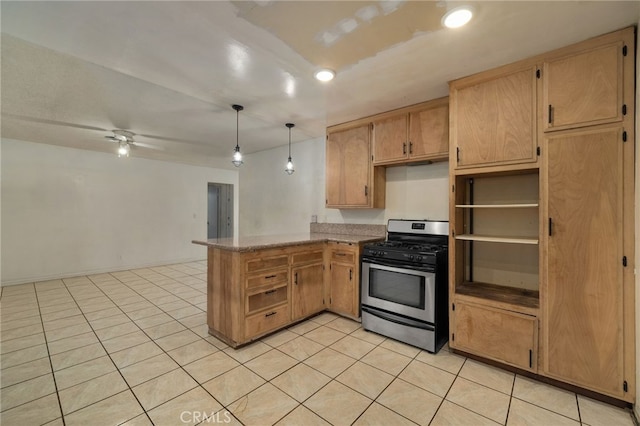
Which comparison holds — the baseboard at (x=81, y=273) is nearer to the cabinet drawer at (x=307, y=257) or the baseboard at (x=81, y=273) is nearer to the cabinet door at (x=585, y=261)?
the cabinet drawer at (x=307, y=257)

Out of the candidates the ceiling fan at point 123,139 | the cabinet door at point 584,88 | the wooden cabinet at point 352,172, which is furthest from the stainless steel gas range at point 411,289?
the ceiling fan at point 123,139

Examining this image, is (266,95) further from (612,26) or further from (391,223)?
(612,26)

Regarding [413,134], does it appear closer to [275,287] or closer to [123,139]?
[275,287]

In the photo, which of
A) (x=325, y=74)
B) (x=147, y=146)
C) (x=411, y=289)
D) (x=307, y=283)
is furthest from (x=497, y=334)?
(x=147, y=146)

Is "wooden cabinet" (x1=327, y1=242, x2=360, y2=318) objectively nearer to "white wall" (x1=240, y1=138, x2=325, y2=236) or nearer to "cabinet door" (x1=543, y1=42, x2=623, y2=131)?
"white wall" (x1=240, y1=138, x2=325, y2=236)

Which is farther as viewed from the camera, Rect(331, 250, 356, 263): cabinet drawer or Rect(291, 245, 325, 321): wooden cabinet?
Rect(331, 250, 356, 263): cabinet drawer

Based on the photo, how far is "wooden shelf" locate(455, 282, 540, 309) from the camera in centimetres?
214

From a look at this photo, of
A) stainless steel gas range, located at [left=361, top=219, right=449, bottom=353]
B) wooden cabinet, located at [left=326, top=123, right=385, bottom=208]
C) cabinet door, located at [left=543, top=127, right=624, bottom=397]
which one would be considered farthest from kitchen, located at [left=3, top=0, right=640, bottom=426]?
cabinet door, located at [left=543, top=127, right=624, bottom=397]

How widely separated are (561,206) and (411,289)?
134 cm

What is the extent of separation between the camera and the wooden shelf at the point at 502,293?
2140 mm

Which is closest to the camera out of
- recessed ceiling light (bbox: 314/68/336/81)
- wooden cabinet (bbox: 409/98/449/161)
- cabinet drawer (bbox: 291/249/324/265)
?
recessed ceiling light (bbox: 314/68/336/81)

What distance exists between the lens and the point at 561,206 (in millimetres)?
1948

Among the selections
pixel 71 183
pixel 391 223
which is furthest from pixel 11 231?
pixel 391 223

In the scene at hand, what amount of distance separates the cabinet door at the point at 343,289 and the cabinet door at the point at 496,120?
1.65 meters
